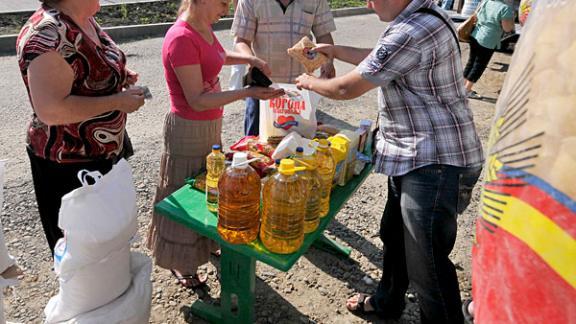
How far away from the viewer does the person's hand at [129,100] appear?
2021 mm

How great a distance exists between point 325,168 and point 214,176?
1.72 ft

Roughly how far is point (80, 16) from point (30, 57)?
30 cm

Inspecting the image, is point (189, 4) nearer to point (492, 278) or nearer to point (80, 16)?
point (80, 16)

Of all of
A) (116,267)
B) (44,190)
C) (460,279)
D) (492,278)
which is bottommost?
(460,279)

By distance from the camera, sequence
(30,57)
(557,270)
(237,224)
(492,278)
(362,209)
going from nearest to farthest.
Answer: (557,270)
(492,278)
(30,57)
(237,224)
(362,209)

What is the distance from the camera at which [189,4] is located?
7.64 feet

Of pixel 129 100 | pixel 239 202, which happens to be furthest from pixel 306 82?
pixel 129 100

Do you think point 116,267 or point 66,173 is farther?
point 66,173

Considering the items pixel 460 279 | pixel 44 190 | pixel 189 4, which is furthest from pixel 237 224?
pixel 460 279

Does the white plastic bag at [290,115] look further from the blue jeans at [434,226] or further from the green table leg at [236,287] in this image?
the green table leg at [236,287]

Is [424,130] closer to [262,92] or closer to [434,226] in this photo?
[434,226]

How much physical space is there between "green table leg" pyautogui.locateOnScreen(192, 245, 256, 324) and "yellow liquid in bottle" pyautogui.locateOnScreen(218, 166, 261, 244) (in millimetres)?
169

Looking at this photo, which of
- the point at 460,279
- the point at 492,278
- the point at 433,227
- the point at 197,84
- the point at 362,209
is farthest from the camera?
the point at 362,209

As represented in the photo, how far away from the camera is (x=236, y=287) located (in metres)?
2.29
